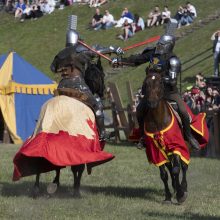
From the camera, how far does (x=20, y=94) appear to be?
779 inches

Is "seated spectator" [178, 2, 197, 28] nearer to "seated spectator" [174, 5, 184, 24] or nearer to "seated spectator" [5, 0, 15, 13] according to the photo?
"seated spectator" [174, 5, 184, 24]

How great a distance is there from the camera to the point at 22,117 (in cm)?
1980

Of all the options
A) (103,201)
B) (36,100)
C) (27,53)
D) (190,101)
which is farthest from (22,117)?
(27,53)

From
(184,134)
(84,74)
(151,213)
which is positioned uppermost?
(84,74)

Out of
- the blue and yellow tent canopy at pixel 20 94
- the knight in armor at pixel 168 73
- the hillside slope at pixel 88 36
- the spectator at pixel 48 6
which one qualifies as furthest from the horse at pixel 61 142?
the spectator at pixel 48 6

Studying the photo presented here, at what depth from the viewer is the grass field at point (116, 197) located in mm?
9070

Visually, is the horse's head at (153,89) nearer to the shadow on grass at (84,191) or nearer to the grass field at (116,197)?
the grass field at (116,197)

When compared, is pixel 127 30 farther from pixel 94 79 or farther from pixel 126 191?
pixel 126 191

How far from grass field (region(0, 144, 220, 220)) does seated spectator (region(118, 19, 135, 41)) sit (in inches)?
652

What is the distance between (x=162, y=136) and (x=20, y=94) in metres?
10.1

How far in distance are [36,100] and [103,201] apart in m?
10.3

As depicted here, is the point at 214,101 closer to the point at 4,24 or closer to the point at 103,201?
the point at 103,201

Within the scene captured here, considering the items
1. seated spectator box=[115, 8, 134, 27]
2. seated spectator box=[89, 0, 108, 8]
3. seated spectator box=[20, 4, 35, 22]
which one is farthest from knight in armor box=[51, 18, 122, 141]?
seated spectator box=[20, 4, 35, 22]

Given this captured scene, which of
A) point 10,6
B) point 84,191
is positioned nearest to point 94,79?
point 84,191
